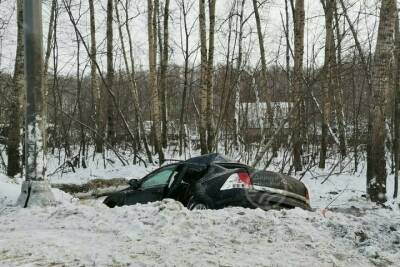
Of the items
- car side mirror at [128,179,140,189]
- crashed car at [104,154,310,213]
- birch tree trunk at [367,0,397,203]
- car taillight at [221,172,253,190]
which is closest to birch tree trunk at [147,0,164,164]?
car side mirror at [128,179,140,189]

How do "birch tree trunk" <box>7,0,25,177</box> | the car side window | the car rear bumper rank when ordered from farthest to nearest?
"birch tree trunk" <box>7,0,25,177</box>, the car side window, the car rear bumper

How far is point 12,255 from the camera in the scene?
4.14m

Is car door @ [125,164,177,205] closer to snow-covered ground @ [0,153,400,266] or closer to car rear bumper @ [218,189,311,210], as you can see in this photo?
car rear bumper @ [218,189,311,210]

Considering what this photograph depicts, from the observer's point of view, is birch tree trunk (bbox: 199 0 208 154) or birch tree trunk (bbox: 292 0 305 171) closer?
birch tree trunk (bbox: 292 0 305 171)

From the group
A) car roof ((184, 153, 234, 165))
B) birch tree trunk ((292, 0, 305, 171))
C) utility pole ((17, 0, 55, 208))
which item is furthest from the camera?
birch tree trunk ((292, 0, 305, 171))

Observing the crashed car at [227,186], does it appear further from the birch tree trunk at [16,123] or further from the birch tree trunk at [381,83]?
the birch tree trunk at [16,123]

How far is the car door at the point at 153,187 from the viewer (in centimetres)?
756

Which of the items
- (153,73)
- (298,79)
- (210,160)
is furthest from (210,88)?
(210,160)

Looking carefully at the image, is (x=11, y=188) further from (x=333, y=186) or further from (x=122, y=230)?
(x=333, y=186)

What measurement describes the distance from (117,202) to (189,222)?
3734 mm

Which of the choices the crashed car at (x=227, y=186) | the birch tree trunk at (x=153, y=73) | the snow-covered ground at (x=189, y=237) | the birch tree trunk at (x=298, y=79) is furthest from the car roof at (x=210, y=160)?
the birch tree trunk at (x=153, y=73)

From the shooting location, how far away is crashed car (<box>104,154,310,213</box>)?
6.24 metres

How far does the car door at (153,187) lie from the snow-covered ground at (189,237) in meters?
1.71

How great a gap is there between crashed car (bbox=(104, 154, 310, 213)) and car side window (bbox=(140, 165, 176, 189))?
0.09 ft
